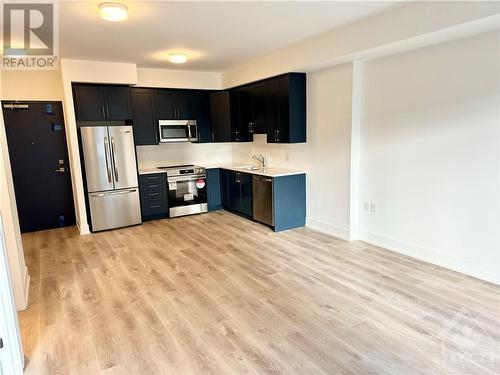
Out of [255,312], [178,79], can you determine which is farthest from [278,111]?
[255,312]

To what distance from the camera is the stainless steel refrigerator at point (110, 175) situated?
16.2ft

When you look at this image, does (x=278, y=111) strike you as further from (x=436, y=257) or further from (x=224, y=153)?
(x=436, y=257)

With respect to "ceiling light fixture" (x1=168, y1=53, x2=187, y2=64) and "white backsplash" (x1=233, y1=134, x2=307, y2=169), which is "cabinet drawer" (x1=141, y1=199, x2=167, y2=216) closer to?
"white backsplash" (x1=233, y1=134, x2=307, y2=169)

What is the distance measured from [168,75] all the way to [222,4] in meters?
3.26

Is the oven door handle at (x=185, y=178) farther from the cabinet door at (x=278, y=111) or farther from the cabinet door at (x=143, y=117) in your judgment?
the cabinet door at (x=278, y=111)

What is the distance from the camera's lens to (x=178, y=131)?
606 centimetres

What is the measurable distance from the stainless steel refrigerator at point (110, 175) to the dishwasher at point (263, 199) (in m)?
2.04

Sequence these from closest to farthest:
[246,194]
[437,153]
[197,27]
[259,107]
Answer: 1. [437,153]
2. [197,27]
3. [259,107]
4. [246,194]

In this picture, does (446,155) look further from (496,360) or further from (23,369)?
(23,369)

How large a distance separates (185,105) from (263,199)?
2523 millimetres

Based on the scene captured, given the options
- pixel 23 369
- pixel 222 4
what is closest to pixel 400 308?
pixel 23 369

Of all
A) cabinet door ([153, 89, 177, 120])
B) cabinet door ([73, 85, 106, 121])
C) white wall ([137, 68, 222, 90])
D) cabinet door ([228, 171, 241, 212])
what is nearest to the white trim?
cabinet door ([228, 171, 241, 212])

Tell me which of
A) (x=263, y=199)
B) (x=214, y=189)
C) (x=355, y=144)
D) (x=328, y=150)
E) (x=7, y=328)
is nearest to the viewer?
(x=7, y=328)

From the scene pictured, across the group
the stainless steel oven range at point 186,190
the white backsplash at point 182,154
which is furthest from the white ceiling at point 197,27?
the stainless steel oven range at point 186,190
